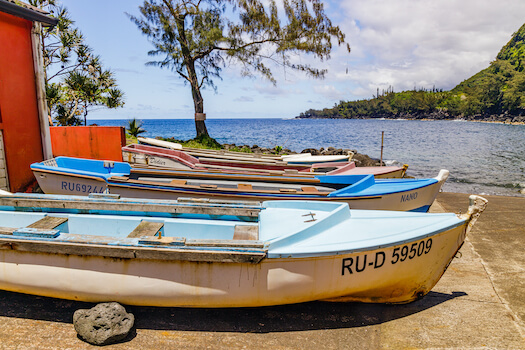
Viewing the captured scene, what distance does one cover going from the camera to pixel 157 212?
4.90 meters

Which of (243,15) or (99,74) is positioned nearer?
(243,15)

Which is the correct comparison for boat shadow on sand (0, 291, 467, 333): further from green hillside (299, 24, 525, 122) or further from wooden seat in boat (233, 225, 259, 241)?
green hillside (299, 24, 525, 122)

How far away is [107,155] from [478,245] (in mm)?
11104

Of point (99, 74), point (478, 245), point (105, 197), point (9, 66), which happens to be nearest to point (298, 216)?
point (105, 197)

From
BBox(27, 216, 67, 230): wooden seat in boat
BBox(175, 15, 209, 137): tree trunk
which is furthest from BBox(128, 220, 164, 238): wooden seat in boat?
BBox(175, 15, 209, 137): tree trunk

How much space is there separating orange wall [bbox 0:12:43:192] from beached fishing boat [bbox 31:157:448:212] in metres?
0.97

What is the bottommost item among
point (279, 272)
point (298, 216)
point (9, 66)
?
point (279, 272)

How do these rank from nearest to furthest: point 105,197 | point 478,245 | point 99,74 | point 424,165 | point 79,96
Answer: point 105,197 < point 478,245 < point 79,96 < point 99,74 < point 424,165

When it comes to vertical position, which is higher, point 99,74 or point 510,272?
point 99,74

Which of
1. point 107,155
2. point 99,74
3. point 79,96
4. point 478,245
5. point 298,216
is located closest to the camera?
point 298,216

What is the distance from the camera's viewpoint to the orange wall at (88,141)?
11.1 meters

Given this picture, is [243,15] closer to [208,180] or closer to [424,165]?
[208,180]

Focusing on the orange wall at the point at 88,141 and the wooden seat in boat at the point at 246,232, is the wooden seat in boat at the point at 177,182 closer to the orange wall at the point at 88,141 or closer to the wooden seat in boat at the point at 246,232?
the wooden seat in boat at the point at 246,232

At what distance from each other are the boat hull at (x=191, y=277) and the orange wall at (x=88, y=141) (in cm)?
810
